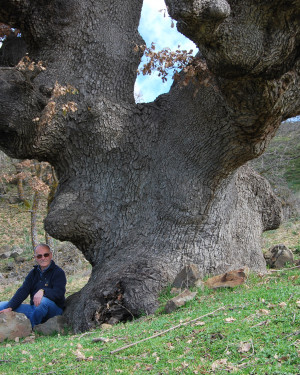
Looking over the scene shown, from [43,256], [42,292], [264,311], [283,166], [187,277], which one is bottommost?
[264,311]

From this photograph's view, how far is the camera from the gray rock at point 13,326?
232 inches

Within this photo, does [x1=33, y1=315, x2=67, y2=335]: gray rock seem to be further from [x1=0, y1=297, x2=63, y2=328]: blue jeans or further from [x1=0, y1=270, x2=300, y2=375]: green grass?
[x1=0, y1=270, x2=300, y2=375]: green grass

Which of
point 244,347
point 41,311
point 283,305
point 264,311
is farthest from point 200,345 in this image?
point 41,311

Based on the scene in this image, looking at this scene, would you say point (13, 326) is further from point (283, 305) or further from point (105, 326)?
point (283, 305)

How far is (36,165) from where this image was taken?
1717cm

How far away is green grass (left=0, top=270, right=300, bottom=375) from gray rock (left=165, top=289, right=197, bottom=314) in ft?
0.28

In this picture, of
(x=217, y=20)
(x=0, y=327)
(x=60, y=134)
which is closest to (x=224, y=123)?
(x=217, y=20)

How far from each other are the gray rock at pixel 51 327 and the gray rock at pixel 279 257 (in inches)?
148

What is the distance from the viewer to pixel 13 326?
5.93 meters

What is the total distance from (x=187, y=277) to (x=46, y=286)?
7.66ft

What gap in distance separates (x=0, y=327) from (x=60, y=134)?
2975mm

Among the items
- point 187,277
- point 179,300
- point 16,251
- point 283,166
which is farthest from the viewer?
point 16,251

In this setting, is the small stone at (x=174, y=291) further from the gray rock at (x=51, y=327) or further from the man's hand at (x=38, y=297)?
the man's hand at (x=38, y=297)

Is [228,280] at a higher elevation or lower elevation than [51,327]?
higher
